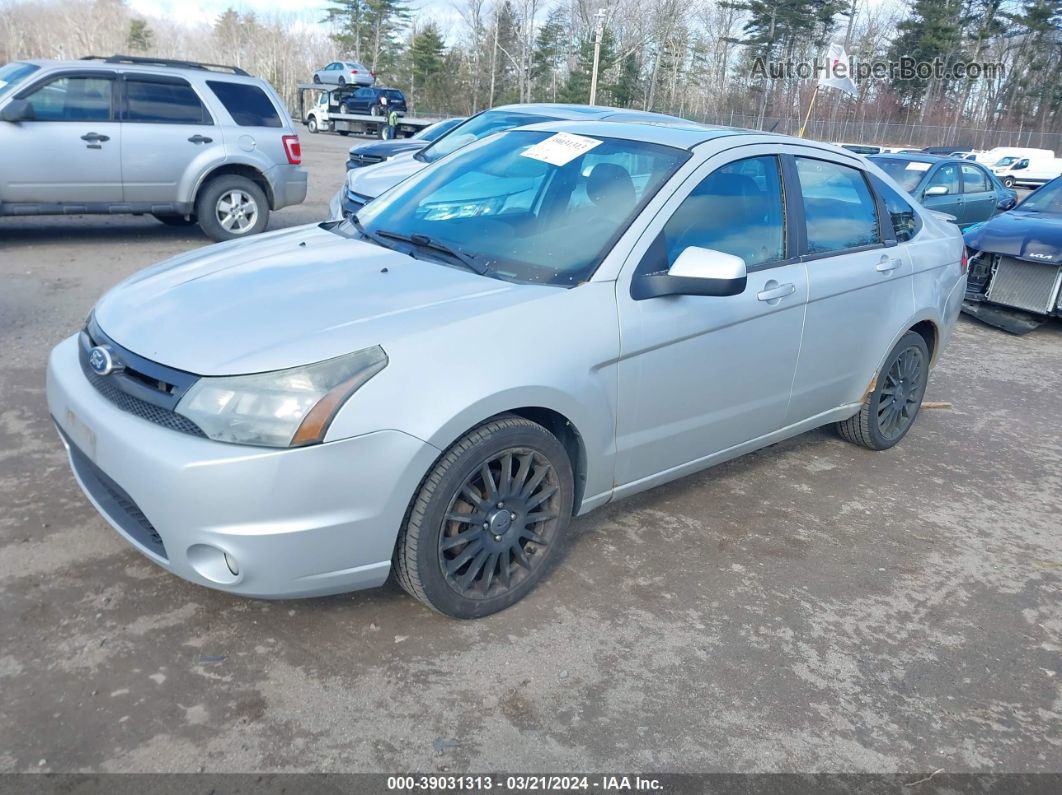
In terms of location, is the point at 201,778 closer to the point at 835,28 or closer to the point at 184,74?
the point at 184,74

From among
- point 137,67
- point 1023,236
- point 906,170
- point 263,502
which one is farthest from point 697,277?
point 906,170

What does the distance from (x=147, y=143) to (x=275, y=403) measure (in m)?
7.46

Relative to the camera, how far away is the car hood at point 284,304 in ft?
9.45

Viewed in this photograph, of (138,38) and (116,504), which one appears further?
(138,38)

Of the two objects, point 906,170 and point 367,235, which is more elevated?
point 906,170

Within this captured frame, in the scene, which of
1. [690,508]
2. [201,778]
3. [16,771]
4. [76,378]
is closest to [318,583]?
[201,778]

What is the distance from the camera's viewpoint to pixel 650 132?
4164 mm

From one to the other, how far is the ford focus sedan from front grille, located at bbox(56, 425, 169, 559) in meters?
0.01

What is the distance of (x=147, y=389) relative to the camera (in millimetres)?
2914

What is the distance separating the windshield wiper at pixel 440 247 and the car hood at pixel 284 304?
0.23 feet

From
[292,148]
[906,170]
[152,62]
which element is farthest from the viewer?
[906,170]

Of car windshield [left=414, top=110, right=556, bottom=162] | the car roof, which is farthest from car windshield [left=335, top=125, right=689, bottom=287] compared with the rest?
the car roof

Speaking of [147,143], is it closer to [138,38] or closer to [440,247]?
[440,247]

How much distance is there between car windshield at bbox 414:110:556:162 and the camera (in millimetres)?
9328
